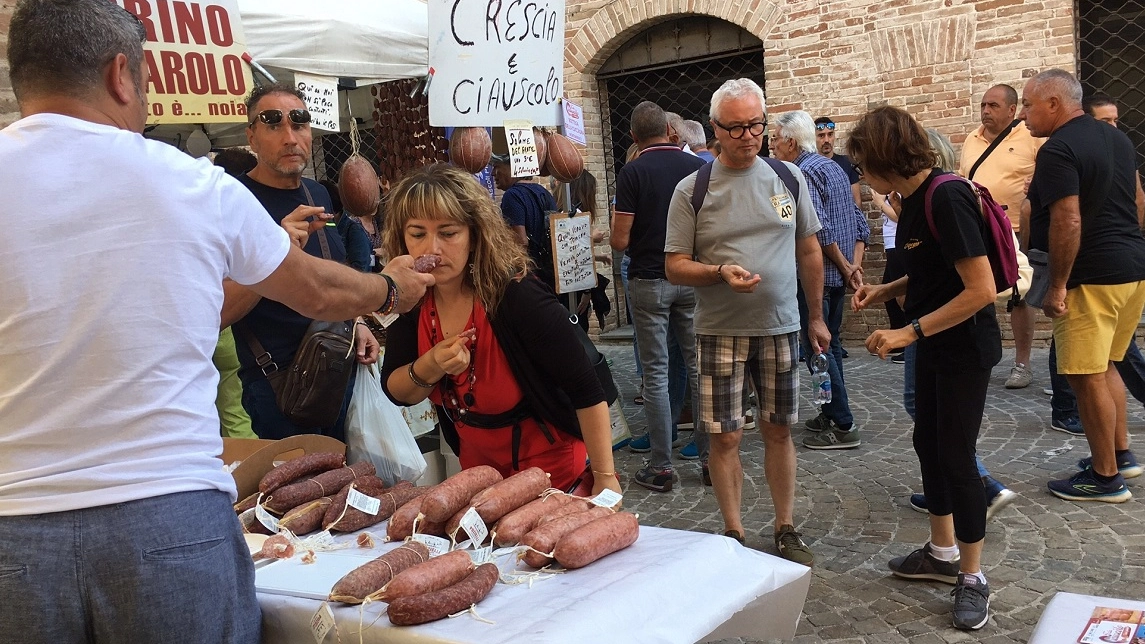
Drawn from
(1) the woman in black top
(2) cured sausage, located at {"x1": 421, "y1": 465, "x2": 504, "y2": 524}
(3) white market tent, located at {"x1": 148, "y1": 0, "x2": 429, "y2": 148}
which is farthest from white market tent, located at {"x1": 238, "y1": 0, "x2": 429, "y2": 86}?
(2) cured sausage, located at {"x1": 421, "y1": 465, "x2": 504, "y2": 524}

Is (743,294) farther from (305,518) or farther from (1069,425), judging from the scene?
(1069,425)

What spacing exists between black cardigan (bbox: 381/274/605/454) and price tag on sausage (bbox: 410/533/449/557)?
0.57 metres

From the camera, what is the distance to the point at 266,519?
2551mm

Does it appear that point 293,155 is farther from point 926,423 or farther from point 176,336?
point 926,423

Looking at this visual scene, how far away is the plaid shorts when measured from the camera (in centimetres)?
398

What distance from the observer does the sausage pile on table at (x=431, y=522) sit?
6.36 feet

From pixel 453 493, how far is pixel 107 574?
898mm

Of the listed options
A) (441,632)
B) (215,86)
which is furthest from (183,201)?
(215,86)

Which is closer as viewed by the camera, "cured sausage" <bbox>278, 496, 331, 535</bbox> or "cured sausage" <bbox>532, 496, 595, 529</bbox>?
"cured sausage" <bbox>532, 496, 595, 529</bbox>

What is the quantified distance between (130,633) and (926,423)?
2.84 meters

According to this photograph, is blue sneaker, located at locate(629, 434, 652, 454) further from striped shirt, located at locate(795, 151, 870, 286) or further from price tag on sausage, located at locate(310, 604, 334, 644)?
price tag on sausage, located at locate(310, 604, 334, 644)

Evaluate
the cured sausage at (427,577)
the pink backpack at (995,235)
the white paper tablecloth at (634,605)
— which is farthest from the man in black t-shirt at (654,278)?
the cured sausage at (427,577)

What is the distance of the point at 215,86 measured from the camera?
13.1ft

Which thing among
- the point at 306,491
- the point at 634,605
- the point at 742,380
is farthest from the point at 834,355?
the point at 634,605
